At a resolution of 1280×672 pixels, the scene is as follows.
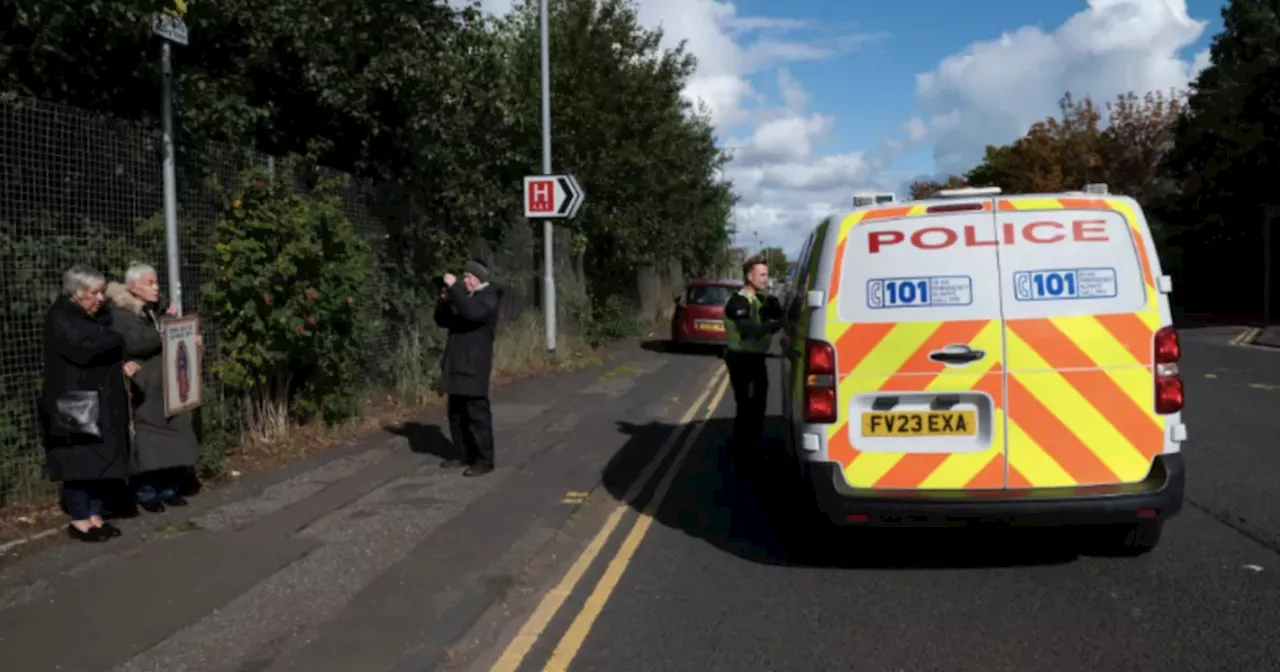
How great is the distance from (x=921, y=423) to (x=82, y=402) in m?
4.72

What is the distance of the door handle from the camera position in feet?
18.4

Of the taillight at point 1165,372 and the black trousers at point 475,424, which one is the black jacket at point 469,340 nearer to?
the black trousers at point 475,424

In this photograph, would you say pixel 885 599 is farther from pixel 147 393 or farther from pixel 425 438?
pixel 425 438

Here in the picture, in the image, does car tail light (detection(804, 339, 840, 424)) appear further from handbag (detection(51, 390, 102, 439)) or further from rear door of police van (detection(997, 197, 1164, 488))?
handbag (detection(51, 390, 102, 439))

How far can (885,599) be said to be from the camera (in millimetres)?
5621

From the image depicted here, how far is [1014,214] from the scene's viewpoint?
18.7ft

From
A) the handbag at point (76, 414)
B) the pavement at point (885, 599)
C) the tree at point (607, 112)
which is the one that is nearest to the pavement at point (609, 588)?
the pavement at point (885, 599)

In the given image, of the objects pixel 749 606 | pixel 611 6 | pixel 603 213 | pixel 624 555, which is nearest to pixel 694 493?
pixel 624 555

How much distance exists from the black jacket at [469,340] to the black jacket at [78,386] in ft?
8.95

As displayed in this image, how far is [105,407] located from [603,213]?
55.5 feet

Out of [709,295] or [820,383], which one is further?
[709,295]

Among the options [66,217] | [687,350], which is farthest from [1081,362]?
[687,350]

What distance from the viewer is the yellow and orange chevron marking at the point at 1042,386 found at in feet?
18.2

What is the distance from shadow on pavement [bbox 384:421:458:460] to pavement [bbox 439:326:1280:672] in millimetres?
2507
